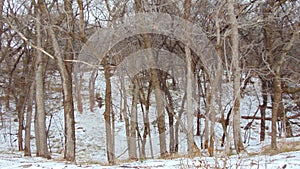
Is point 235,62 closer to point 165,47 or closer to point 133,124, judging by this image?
point 165,47

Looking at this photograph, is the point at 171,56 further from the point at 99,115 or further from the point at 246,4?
the point at 99,115

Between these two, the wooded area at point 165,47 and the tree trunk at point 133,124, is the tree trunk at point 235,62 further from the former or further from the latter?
the tree trunk at point 133,124

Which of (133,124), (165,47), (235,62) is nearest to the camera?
(235,62)

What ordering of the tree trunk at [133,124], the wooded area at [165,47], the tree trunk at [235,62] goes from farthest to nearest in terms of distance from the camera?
the tree trunk at [133,124] → the wooded area at [165,47] → the tree trunk at [235,62]

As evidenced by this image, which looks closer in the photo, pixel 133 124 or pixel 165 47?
pixel 133 124

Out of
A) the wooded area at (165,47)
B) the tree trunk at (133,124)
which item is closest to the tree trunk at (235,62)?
the wooded area at (165,47)

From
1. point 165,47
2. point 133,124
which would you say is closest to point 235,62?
point 165,47

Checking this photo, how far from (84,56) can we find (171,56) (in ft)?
11.4

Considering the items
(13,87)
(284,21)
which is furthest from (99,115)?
(284,21)

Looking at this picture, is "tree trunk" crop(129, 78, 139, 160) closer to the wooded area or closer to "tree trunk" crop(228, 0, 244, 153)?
the wooded area

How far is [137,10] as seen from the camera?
406 inches

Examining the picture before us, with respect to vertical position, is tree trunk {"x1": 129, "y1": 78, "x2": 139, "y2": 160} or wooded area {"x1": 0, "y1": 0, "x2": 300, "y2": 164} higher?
wooded area {"x1": 0, "y1": 0, "x2": 300, "y2": 164}

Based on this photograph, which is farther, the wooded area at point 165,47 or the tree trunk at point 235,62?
the wooded area at point 165,47

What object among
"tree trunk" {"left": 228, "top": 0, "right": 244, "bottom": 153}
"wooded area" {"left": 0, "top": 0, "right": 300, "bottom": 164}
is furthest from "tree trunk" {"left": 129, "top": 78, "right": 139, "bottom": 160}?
"tree trunk" {"left": 228, "top": 0, "right": 244, "bottom": 153}
